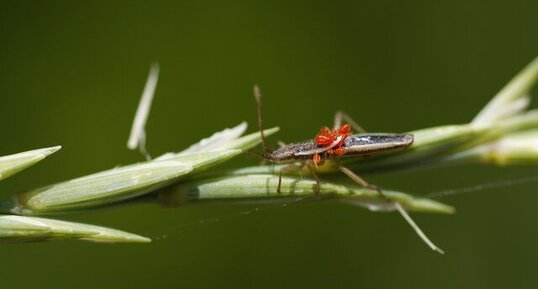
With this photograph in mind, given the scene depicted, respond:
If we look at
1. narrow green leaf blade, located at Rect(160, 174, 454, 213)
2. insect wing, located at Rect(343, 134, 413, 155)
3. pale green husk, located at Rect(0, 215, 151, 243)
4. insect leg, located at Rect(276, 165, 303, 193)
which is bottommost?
pale green husk, located at Rect(0, 215, 151, 243)

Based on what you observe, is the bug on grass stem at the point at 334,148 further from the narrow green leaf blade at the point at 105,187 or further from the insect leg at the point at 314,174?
the narrow green leaf blade at the point at 105,187

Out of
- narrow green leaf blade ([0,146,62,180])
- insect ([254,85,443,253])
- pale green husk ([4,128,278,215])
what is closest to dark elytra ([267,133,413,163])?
insect ([254,85,443,253])

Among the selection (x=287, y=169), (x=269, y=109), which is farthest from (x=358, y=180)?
(x=269, y=109)

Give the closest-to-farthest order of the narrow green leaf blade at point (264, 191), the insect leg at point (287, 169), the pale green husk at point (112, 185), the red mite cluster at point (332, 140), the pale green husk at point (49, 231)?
the pale green husk at point (49, 231) < the pale green husk at point (112, 185) < the narrow green leaf blade at point (264, 191) < the insect leg at point (287, 169) < the red mite cluster at point (332, 140)

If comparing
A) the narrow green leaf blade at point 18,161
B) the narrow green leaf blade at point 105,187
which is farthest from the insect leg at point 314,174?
the narrow green leaf blade at point 18,161

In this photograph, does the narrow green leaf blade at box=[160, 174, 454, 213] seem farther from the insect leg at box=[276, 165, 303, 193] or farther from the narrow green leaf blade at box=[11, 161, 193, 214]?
the narrow green leaf blade at box=[11, 161, 193, 214]

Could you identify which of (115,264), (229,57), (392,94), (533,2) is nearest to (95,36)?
(229,57)

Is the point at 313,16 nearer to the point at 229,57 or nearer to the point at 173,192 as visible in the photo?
the point at 229,57
